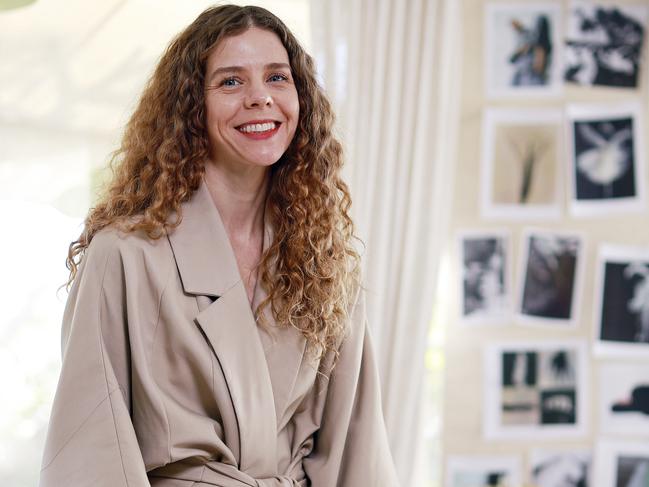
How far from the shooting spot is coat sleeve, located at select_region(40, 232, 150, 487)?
1.83 metres

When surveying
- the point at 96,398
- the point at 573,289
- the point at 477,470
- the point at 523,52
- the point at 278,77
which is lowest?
the point at 477,470

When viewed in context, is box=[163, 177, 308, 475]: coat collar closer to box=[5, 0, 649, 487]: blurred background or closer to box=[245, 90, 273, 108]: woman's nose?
box=[245, 90, 273, 108]: woman's nose

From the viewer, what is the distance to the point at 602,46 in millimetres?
3504

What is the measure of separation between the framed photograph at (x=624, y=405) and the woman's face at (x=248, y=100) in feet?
6.44

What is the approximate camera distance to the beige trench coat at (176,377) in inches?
72.9

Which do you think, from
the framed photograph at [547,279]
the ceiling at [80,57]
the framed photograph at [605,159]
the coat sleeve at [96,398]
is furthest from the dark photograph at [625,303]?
the coat sleeve at [96,398]

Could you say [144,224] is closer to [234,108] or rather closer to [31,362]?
[234,108]

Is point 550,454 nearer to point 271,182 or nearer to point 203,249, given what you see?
point 271,182

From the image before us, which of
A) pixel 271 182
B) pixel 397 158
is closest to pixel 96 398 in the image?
pixel 271 182

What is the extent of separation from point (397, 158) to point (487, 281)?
571mm

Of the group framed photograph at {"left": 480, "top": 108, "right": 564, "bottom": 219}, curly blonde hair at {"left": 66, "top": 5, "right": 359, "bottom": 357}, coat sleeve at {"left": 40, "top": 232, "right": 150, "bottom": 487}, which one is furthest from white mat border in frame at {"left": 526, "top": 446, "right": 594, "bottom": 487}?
coat sleeve at {"left": 40, "top": 232, "right": 150, "bottom": 487}

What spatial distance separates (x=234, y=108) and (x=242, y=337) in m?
0.49

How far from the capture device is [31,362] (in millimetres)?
2988

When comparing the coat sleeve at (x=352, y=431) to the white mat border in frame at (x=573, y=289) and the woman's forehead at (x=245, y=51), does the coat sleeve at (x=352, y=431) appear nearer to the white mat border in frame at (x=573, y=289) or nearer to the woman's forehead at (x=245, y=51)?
the woman's forehead at (x=245, y=51)
